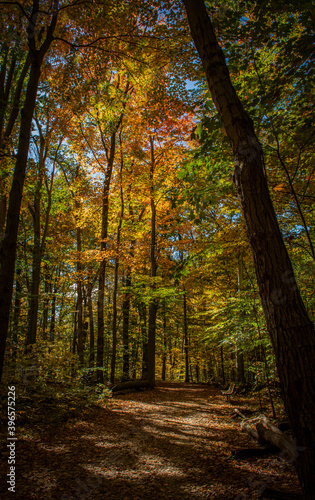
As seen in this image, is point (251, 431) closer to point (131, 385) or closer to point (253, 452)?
point (253, 452)

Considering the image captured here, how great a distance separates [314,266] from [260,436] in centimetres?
309

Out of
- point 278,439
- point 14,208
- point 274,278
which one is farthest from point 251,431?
point 14,208

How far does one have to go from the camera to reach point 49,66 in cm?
693

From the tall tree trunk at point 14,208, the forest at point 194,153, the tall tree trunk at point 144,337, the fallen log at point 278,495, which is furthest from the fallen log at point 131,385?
the fallen log at point 278,495

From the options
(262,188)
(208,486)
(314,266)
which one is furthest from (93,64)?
(208,486)

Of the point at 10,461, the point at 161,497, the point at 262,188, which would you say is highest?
the point at 262,188

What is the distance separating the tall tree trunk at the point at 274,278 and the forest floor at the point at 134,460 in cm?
153

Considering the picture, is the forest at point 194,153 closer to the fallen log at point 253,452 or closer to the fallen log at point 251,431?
the fallen log at point 251,431

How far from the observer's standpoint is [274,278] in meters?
2.23

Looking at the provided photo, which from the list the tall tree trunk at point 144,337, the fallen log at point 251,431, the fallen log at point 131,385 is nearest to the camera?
the fallen log at point 251,431

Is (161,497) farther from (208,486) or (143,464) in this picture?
(143,464)

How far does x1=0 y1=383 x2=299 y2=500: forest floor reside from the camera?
9.71 ft

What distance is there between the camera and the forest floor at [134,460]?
9.71ft

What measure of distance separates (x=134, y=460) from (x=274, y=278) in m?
3.76
